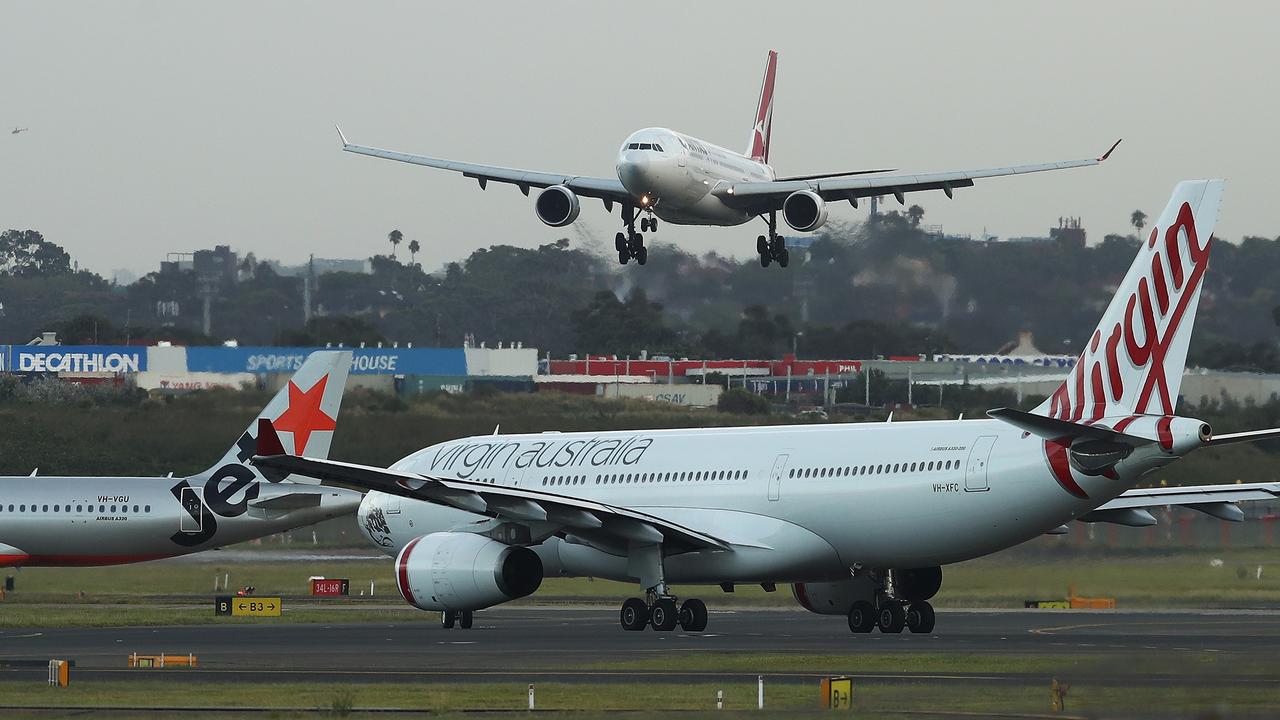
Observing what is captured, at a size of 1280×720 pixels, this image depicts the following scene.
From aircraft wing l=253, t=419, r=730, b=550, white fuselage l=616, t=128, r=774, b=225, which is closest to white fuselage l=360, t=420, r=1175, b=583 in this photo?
aircraft wing l=253, t=419, r=730, b=550

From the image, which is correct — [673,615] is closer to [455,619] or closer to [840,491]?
[840,491]

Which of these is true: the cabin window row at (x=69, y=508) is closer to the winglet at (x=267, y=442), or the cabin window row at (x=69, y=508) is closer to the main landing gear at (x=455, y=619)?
the main landing gear at (x=455, y=619)

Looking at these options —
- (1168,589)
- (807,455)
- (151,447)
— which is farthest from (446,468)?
(151,447)

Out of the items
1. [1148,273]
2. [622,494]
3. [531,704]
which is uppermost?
[1148,273]

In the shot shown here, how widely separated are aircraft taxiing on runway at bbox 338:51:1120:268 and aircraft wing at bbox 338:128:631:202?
2 centimetres

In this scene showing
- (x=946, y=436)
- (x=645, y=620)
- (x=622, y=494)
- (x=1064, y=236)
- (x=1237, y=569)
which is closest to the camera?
(x=946, y=436)

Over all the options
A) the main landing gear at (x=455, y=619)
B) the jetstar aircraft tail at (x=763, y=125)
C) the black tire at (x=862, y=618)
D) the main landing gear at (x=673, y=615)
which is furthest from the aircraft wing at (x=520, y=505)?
the jetstar aircraft tail at (x=763, y=125)

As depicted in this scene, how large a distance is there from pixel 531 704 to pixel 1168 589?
75.3 feet

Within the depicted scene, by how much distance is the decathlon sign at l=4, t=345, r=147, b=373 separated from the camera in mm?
76250

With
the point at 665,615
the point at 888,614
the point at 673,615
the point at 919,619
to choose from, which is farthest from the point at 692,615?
the point at 919,619

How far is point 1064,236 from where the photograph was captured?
59344mm

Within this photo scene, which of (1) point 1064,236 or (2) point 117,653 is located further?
(1) point 1064,236

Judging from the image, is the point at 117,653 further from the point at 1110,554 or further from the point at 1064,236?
the point at 1064,236

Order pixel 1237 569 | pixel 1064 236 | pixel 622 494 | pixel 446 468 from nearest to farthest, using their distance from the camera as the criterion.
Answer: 1. pixel 622 494
2. pixel 446 468
3. pixel 1237 569
4. pixel 1064 236
